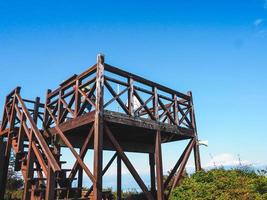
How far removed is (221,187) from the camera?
7.68 meters

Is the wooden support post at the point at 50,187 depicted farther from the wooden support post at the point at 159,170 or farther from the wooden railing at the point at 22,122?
the wooden support post at the point at 159,170

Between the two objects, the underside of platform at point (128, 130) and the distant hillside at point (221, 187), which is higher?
the underside of platform at point (128, 130)

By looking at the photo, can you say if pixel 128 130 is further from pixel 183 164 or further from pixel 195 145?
pixel 195 145

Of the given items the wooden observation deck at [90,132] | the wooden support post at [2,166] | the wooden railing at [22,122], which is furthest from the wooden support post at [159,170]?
the wooden support post at [2,166]

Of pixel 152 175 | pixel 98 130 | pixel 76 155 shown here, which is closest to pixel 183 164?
pixel 152 175

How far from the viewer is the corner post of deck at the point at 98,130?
6.54m

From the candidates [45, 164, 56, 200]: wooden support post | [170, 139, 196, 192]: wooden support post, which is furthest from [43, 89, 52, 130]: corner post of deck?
[170, 139, 196, 192]: wooden support post

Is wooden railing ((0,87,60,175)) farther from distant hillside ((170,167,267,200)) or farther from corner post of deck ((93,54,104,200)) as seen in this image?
distant hillside ((170,167,267,200))

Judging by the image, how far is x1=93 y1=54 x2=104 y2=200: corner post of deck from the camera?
654 cm

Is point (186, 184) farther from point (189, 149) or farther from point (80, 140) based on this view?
point (80, 140)

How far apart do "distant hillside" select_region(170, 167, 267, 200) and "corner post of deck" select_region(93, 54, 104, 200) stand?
2.55m

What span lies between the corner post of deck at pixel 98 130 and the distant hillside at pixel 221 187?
2.55 metres

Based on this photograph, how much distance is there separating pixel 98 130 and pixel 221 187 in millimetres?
3878

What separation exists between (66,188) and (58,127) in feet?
7.81
